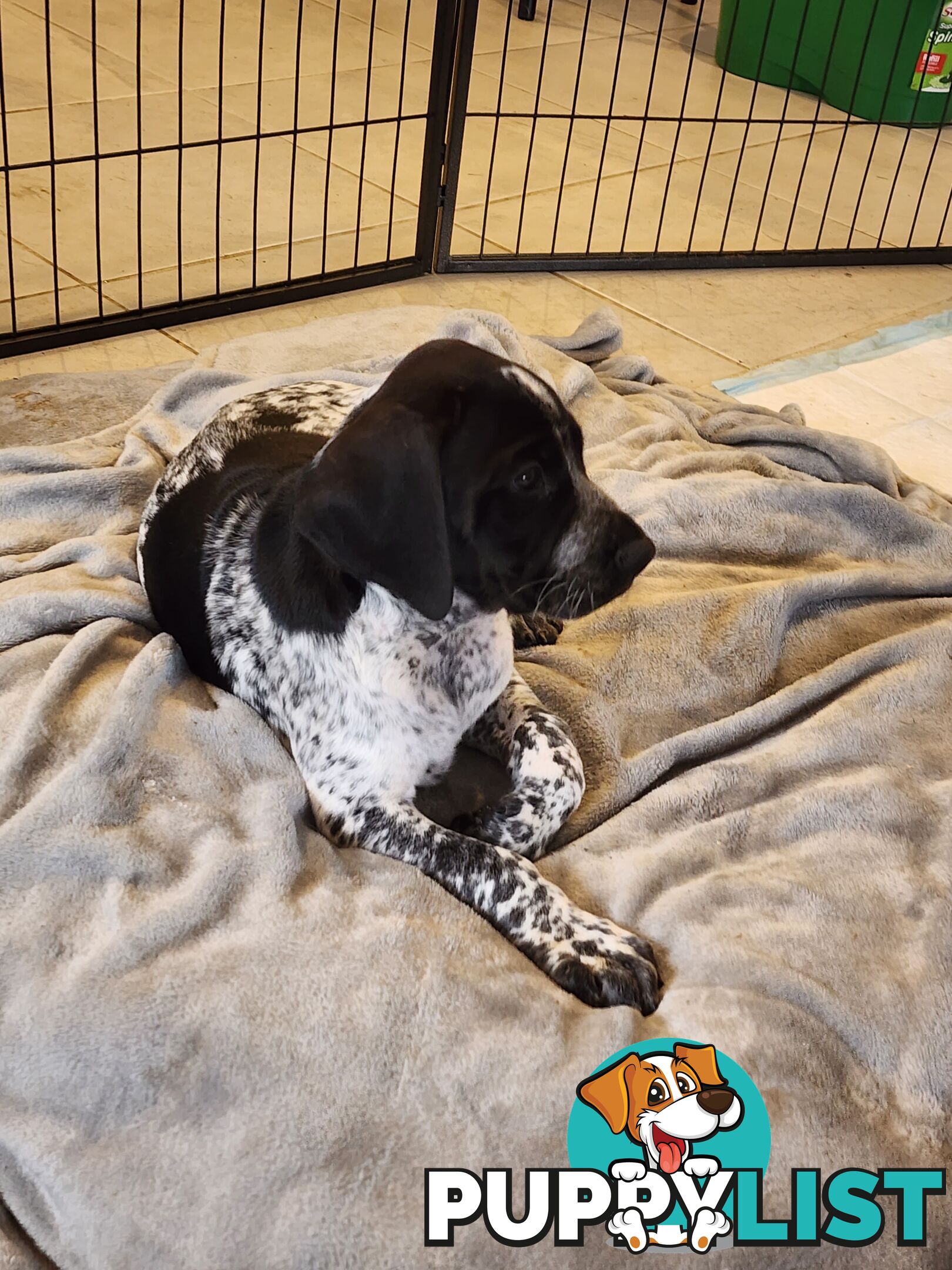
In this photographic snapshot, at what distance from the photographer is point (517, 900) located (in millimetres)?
2229

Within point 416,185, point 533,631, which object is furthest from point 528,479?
point 416,185

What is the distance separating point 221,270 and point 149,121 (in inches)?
52.4

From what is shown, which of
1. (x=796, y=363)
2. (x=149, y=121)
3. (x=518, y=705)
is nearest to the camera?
(x=518, y=705)

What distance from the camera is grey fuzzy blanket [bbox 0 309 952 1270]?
1823 mm

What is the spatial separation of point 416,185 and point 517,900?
4.12 m

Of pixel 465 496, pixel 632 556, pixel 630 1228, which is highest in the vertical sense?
pixel 465 496

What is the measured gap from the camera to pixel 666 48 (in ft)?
26.4

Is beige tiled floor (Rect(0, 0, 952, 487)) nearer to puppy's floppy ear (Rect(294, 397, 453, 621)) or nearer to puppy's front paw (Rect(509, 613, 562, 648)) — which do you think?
puppy's front paw (Rect(509, 613, 562, 648))

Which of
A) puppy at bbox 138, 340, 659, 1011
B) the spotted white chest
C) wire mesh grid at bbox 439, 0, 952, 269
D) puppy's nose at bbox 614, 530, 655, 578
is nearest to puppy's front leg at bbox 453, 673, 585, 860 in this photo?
puppy at bbox 138, 340, 659, 1011

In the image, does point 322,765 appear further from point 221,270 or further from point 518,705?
point 221,270

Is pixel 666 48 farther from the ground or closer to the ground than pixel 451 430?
closer to the ground

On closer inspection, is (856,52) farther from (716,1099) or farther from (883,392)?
(716,1099)

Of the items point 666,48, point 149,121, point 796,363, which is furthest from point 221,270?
point 666,48

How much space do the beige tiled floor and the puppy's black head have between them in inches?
87.3
